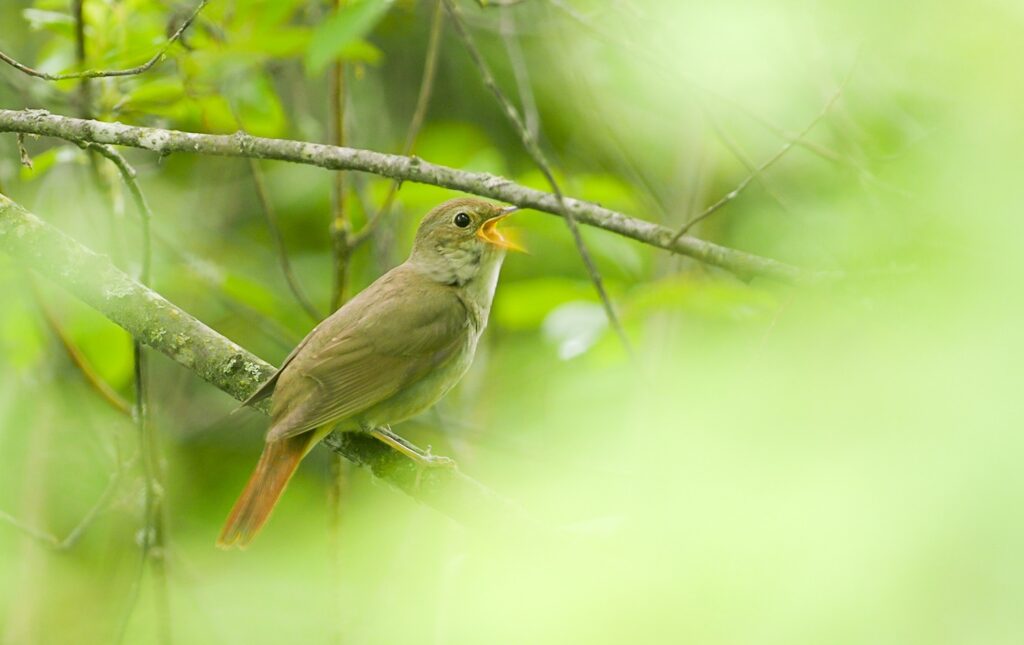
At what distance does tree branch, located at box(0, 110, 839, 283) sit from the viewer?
321 centimetres

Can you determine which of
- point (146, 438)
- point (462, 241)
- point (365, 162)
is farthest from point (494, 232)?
point (146, 438)

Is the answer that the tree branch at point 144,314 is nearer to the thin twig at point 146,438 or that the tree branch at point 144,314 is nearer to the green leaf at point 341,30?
the thin twig at point 146,438

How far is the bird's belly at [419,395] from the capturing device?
378cm

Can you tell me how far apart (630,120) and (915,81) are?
18.0 feet

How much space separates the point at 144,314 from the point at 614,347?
6.22ft

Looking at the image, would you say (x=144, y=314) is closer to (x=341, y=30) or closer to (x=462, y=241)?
(x=341, y=30)

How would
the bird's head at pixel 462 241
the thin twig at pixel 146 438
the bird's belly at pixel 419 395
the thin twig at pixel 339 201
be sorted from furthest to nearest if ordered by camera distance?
the thin twig at pixel 339 201 < the bird's head at pixel 462 241 < the bird's belly at pixel 419 395 < the thin twig at pixel 146 438

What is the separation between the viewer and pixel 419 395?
387cm

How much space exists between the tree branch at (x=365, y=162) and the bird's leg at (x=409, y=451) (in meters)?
0.90

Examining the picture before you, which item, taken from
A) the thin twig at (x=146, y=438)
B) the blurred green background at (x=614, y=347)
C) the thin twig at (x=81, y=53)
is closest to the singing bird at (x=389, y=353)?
the blurred green background at (x=614, y=347)

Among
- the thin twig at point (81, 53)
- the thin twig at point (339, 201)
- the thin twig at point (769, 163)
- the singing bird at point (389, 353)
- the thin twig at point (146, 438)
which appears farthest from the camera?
the thin twig at point (339, 201)

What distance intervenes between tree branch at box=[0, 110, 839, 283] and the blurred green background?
299 mm

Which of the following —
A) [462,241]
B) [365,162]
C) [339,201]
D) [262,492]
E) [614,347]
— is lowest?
[262,492]

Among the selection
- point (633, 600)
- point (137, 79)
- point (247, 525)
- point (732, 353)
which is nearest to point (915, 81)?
point (732, 353)
